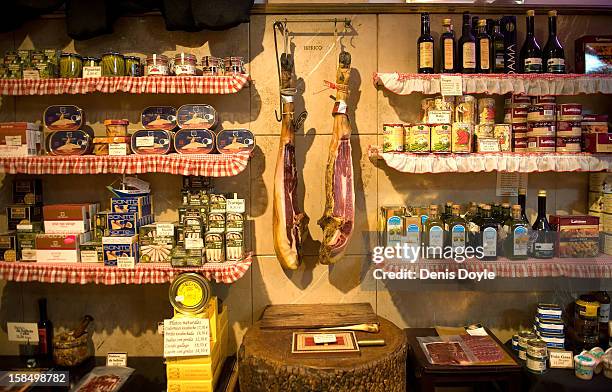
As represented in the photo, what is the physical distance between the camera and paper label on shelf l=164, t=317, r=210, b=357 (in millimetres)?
2268

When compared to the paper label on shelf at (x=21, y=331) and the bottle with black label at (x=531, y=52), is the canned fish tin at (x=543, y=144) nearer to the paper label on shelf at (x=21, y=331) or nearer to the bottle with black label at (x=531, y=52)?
the bottle with black label at (x=531, y=52)

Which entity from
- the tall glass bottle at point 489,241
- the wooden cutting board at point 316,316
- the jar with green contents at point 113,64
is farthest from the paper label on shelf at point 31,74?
the tall glass bottle at point 489,241

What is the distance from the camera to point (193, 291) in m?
2.34

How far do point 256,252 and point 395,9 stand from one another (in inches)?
62.0

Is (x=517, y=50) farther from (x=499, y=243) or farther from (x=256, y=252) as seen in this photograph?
(x=256, y=252)

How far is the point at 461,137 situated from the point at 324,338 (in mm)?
1212

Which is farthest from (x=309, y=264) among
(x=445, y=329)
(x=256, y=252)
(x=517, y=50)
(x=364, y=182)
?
(x=517, y=50)

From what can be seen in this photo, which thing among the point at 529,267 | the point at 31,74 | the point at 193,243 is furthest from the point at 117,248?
the point at 529,267

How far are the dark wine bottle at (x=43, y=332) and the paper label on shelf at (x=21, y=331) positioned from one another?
26 millimetres

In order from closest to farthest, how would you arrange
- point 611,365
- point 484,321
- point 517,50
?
point 611,365, point 517,50, point 484,321

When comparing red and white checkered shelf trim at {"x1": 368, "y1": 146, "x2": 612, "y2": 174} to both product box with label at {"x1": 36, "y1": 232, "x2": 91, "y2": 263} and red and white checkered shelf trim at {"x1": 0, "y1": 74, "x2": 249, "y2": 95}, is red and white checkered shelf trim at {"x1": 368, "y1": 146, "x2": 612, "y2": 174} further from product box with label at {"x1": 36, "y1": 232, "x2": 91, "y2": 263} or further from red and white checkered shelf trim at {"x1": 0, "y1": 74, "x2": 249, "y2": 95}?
product box with label at {"x1": 36, "y1": 232, "x2": 91, "y2": 263}

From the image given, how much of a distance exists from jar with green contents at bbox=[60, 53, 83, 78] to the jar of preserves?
1.21 ft

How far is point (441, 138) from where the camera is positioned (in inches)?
96.6

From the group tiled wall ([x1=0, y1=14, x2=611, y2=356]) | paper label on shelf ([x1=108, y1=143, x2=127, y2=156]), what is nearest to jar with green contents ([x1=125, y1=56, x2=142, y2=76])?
tiled wall ([x1=0, y1=14, x2=611, y2=356])
